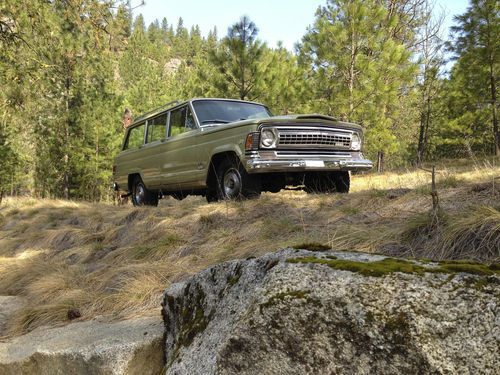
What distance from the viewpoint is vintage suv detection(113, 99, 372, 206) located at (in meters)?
5.52

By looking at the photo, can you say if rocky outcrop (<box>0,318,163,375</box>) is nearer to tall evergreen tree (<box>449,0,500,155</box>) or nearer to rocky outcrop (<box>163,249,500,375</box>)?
rocky outcrop (<box>163,249,500,375</box>)

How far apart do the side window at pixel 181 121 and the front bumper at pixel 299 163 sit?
190cm

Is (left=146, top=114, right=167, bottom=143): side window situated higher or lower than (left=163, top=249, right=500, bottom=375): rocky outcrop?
higher

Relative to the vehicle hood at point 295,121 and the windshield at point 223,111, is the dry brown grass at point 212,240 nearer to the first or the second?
the vehicle hood at point 295,121

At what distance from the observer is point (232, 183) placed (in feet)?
20.0

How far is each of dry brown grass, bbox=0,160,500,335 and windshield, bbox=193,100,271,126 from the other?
1.56 metres

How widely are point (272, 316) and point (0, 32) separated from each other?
7470 millimetres

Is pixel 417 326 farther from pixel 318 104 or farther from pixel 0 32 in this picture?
pixel 318 104

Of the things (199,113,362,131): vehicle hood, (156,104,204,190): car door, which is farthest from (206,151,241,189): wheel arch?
(199,113,362,131): vehicle hood

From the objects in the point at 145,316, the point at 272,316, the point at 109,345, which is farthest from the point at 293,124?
the point at 272,316

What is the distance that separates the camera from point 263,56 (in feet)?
48.9

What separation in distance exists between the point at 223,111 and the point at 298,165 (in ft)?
6.91

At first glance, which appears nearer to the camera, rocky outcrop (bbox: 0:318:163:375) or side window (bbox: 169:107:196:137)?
rocky outcrop (bbox: 0:318:163:375)

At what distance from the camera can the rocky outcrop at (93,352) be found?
2.28 meters
